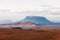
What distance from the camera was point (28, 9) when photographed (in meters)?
1.54

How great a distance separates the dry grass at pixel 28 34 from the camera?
4.99 feet

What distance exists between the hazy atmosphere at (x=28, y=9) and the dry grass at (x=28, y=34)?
7 centimetres

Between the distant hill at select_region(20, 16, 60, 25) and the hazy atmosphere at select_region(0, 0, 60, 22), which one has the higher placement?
the hazy atmosphere at select_region(0, 0, 60, 22)

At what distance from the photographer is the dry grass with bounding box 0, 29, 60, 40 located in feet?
4.99

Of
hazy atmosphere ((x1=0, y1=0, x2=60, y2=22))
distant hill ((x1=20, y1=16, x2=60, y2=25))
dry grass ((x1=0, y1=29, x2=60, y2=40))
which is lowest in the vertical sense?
dry grass ((x1=0, y1=29, x2=60, y2=40))

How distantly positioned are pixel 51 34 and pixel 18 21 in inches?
7.6

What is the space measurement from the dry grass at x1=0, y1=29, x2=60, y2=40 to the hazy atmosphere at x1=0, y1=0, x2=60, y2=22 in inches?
2.8

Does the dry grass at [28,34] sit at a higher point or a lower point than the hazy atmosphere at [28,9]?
lower

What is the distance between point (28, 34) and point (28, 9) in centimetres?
14

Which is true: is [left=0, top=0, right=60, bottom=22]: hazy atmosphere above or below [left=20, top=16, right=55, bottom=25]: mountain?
above

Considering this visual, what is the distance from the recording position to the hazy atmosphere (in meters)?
1.53

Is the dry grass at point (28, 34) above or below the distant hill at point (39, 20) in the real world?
below

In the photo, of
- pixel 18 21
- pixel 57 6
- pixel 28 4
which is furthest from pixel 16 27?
pixel 57 6

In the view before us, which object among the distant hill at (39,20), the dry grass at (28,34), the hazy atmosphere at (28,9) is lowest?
the dry grass at (28,34)
